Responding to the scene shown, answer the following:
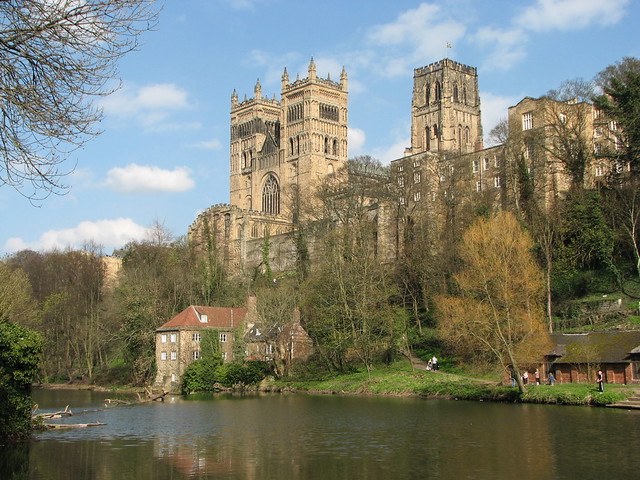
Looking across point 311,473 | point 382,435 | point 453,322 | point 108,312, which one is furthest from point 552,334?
point 108,312

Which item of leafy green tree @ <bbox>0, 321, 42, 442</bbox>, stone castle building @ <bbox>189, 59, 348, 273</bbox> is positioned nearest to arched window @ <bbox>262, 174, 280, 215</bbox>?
stone castle building @ <bbox>189, 59, 348, 273</bbox>

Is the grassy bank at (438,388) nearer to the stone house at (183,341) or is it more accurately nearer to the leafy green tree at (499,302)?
the leafy green tree at (499,302)

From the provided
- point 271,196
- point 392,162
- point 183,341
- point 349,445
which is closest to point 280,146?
point 271,196

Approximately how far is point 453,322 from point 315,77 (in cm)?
8575

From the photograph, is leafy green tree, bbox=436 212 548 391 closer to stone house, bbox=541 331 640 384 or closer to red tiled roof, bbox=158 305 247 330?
stone house, bbox=541 331 640 384

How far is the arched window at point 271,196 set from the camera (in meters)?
126

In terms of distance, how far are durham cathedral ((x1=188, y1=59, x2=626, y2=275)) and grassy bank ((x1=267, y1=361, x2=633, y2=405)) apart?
17028 mm

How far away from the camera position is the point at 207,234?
88375mm

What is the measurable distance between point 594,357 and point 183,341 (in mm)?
33241

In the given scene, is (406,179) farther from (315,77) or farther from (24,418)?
(315,77)

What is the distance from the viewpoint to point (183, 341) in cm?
6184

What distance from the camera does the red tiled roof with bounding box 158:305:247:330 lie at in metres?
62.8

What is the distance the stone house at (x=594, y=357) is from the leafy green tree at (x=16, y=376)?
→ 26771 millimetres

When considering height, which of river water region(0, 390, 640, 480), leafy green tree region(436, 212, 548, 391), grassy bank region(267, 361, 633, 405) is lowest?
river water region(0, 390, 640, 480)
